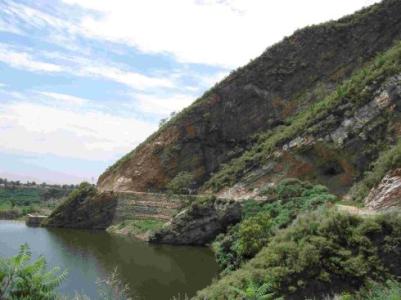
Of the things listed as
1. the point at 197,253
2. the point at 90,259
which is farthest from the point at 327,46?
the point at 90,259

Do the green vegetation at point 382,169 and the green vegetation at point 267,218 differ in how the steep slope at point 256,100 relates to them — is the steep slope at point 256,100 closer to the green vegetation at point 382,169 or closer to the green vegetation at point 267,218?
the green vegetation at point 267,218

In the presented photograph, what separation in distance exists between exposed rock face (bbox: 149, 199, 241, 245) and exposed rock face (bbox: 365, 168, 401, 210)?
14.5 metres

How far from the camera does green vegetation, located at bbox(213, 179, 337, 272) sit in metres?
28.3

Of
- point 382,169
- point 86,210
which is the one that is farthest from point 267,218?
point 86,210

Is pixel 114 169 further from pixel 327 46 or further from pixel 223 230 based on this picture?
pixel 327 46

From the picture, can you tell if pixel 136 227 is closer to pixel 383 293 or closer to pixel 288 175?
pixel 288 175

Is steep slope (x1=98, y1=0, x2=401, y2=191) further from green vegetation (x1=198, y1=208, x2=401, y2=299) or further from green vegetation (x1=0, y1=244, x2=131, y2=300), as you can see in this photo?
green vegetation (x1=0, y1=244, x2=131, y2=300)

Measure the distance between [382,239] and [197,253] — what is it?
61.6 ft

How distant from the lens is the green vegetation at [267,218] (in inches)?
1113

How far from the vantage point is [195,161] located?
188 ft

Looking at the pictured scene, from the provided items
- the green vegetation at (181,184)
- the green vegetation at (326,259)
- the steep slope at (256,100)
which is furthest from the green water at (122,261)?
the steep slope at (256,100)

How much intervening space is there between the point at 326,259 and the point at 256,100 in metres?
40.3

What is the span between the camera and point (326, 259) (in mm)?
20266

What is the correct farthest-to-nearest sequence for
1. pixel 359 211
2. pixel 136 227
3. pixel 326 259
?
1. pixel 136 227
2. pixel 359 211
3. pixel 326 259
